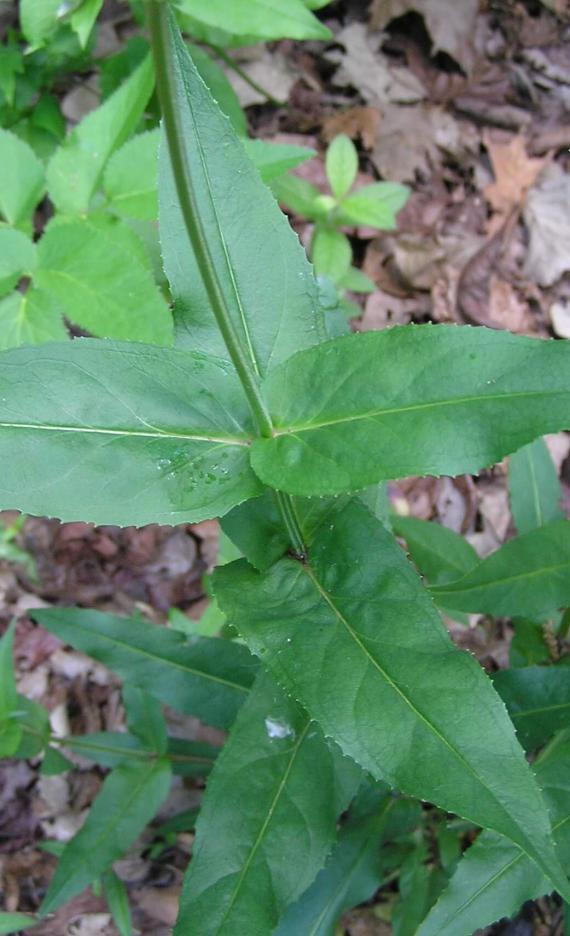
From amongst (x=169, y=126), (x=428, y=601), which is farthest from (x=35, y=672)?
(x=169, y=126)

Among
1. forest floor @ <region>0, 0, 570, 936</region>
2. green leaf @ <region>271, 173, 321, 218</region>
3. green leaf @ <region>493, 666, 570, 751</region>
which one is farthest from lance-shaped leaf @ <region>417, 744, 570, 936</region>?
green leaf @ <region>271, 173, 321, 218</region>

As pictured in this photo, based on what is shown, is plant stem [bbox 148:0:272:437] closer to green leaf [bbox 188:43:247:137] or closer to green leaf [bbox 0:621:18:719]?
green leaf [bbox 0:621:18:719]

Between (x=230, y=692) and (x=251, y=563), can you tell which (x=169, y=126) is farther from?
(x=230, y=692)

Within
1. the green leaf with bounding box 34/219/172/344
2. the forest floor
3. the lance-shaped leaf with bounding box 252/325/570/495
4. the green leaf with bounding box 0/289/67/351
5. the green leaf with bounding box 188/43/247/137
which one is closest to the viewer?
the lance-shaped leaf with bounding box 252/325/570/495

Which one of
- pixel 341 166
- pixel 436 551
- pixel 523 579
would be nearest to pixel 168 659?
pixel 436 551

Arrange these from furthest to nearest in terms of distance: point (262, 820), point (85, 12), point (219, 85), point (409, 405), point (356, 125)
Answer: point (356, 125) → point (219, 85) → point (262, 820) → point (409, 405) → point (85, 12)

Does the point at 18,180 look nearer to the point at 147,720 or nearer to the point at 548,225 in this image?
the point at 147,720
